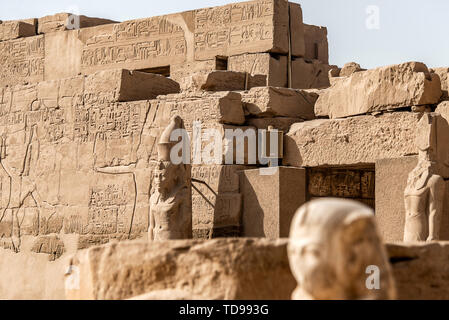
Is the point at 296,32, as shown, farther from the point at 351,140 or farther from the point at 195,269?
the point at 195,269

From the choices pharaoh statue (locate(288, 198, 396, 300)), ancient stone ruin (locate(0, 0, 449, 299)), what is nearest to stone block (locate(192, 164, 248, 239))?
ancient stone ruin (locate(0, 0, 449, 299))

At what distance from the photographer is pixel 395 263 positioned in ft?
22.9

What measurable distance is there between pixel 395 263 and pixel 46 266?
24.1ft

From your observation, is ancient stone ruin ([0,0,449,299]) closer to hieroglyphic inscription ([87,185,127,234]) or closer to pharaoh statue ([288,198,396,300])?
hieroglyphic inscription ([87,185,127,234])

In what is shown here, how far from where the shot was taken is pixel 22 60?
1639cm

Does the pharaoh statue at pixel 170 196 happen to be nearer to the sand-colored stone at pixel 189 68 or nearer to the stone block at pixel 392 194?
the stone block at pixel 392 194

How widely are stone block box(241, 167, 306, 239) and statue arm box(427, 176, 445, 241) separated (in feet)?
6.09

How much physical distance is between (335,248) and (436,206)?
19.2 ft

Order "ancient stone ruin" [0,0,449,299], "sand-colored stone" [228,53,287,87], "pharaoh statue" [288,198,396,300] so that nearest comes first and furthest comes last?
1. "pharaoh statue" [288,198,396,300]
2. "ancient stone ruin" [0,0,449,299]
3. "sand-colored stone" [228,53,287,87]

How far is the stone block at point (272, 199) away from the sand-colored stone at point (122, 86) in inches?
85.7

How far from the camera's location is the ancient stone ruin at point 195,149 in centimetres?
717

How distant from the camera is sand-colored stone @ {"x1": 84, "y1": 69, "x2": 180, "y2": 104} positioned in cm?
1313

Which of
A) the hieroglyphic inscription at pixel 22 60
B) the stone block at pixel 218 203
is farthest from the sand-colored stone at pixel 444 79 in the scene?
the hieroglyphic inscription at pixel 22 60

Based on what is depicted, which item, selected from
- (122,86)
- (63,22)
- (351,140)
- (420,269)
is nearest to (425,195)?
(351,140)
